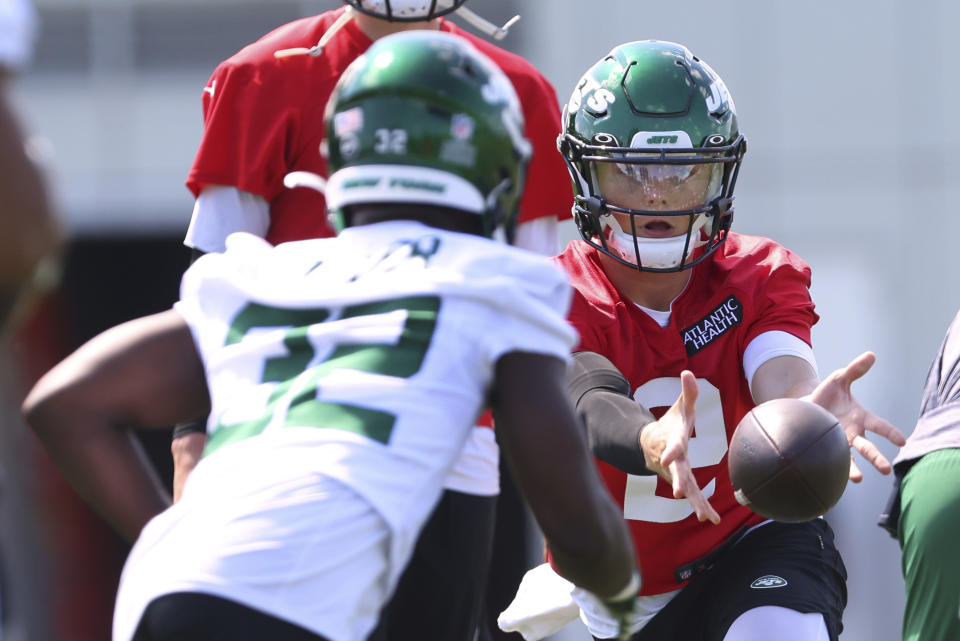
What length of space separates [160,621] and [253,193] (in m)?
1.65

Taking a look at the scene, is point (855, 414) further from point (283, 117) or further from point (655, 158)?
point (283, 117)

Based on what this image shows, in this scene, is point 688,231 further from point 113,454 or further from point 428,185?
point 113,454

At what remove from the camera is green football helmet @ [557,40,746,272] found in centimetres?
388

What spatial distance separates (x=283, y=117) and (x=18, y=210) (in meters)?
1.72

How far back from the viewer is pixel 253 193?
3666 millimetres

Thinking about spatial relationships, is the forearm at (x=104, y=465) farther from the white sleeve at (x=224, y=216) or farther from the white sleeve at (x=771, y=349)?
the white sleeve at (x=771, y=349)

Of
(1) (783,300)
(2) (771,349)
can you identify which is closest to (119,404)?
(2) (771,349)

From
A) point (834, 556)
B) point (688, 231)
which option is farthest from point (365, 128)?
point (834, 556)

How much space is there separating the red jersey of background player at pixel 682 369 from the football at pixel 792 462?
0.59 m

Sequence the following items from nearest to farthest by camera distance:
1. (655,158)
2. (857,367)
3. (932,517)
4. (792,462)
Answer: (792,462)
(857,367)
(932,517)
(655,158)

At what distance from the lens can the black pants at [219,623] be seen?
215cm

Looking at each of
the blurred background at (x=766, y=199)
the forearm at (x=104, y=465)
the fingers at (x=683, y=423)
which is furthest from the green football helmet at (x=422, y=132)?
the blurred background at (x=766, y=199)

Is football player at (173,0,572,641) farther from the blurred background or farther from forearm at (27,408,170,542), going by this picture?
the blurred background

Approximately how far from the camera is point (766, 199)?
8.88 m
